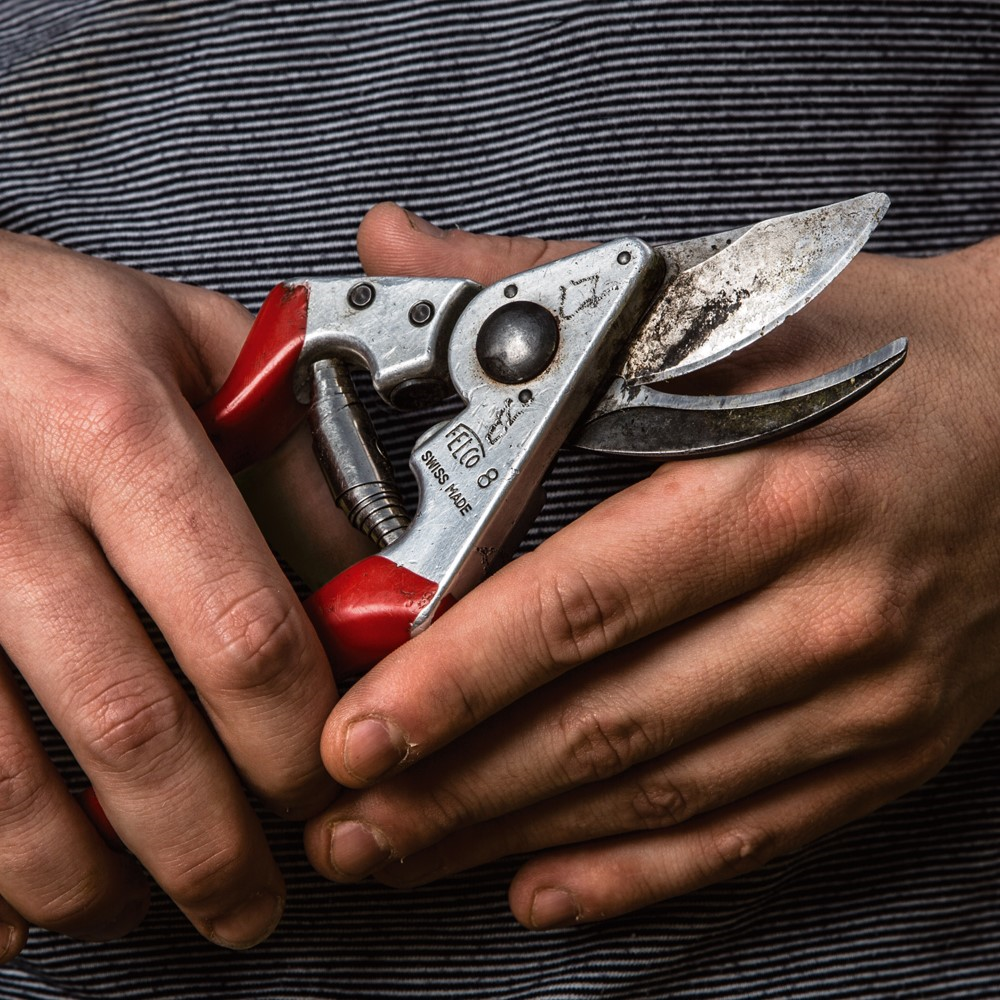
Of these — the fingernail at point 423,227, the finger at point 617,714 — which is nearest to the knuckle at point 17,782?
the finger at point 617,714

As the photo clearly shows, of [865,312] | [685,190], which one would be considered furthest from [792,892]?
[685,190]

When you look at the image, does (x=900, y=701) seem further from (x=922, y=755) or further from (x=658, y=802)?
(x=658, y=802)

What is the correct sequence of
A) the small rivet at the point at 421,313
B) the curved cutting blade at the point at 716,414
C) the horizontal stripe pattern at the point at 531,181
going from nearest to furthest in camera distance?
the curved cutting blade at the point at 716,414 < the small rivet at the point at 421,313 < the horizontal stripe pattern at the point at 531,181

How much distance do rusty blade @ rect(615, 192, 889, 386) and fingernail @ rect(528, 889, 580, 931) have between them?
0.45 meters

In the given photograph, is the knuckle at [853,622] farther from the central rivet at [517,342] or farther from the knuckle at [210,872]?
the knuckle at [210,872]

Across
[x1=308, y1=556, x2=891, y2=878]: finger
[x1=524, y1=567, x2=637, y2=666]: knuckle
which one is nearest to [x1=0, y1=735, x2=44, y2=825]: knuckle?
[x1=308, y1=556, x2=891, y2=878]: finger

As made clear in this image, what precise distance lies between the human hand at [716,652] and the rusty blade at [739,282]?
0.07m

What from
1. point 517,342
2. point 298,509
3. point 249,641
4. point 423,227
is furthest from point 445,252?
point 249,641

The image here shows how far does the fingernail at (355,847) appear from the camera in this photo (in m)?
0.83

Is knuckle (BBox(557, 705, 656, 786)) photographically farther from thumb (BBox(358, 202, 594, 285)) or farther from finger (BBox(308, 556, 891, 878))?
thumb (BBox(358, 202, 594, 285))

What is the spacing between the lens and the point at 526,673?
77cm

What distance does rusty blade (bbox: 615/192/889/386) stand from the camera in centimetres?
74

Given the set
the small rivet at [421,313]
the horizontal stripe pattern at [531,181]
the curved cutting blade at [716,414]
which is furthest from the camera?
the horizontal stripe pattern at [531,181]

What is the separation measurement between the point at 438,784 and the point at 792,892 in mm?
423
